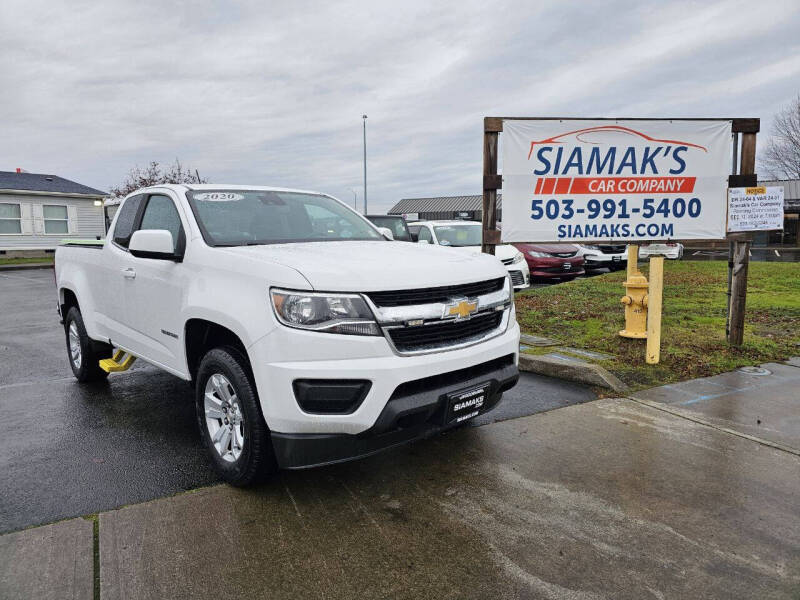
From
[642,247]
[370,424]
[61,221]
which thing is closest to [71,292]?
[370,424]

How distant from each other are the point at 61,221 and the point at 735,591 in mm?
33747

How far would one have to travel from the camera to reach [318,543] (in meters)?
2.83

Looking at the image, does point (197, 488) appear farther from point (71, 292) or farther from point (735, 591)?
point (71, 292)

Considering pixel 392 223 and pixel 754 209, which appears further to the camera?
pixel 392 223

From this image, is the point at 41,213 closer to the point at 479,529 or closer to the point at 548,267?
the point at 548,267

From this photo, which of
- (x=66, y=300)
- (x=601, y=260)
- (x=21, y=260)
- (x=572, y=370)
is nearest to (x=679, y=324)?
(x=572, y=370)

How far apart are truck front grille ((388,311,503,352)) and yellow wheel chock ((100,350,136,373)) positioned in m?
3.17

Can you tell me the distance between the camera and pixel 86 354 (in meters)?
5.53

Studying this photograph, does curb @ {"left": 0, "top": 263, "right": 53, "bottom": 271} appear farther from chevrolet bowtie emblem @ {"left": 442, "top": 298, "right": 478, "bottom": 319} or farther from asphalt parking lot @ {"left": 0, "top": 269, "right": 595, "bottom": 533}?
chevrolet bowtie emblem @ {"left": 442, "top": 298, "right": 478, "bottom": 319}

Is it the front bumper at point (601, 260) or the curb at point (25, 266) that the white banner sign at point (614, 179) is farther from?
the curb at point (25, 266)

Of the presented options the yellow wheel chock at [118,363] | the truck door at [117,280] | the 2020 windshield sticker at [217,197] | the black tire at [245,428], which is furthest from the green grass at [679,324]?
the yellow wheel chock at [118,363]

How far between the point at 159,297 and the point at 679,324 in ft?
21.5

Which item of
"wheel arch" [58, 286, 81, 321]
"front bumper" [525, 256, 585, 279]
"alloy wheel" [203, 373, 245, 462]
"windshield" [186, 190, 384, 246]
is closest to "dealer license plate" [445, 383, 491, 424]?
"alloy wheel" [203, 373, 245, 462]

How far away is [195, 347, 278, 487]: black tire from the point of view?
123 inches
